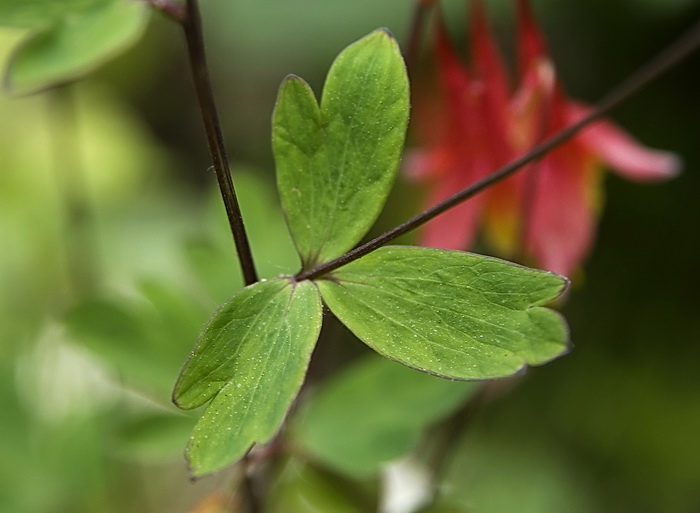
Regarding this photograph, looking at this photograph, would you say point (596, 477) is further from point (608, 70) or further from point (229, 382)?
point (229, 382)

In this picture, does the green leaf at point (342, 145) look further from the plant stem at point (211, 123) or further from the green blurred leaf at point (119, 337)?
the green blurred leaf at point (119, 337)

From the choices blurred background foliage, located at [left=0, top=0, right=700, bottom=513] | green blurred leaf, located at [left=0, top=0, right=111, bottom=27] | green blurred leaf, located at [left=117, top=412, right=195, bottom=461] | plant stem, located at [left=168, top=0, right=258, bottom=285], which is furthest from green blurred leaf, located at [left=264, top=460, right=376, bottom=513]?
green blurred leaf, located at [left=0, top=0, right=111, bottom=27]

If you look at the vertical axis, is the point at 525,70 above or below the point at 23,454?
above

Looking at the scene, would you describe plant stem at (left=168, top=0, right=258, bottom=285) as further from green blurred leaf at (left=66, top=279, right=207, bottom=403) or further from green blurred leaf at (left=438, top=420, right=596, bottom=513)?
green blurred leaf at (left=438, top=420, right=596, bottom=513)

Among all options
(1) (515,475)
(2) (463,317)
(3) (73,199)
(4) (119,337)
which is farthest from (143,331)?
(1) (515,475)

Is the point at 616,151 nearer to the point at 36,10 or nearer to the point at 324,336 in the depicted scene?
the point at 324,336

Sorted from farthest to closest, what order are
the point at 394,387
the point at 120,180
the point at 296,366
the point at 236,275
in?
the point at 120,180, the point at 236,275, the point at 394,387, the point at 296,366

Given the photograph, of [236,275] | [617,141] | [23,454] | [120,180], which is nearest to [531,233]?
[617,141]
